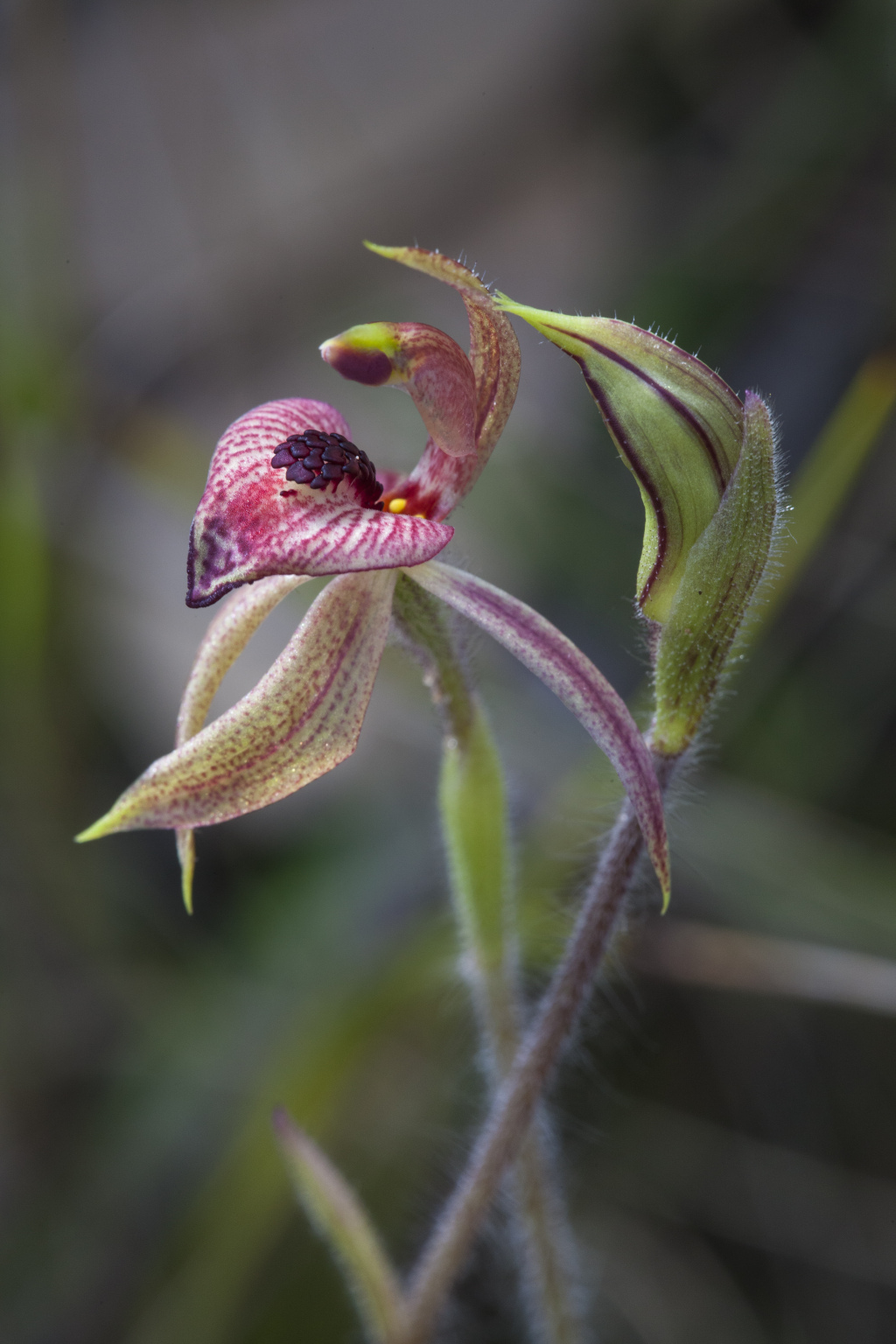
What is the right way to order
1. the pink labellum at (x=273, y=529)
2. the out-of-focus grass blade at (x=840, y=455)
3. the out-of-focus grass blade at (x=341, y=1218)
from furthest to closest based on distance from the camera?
1. the out-of-focus grass blade at (x=840, y=455)
2. the out-of-focus grass blade at (x=341, y=1218)
3. the pink labellum at (x=273, y=529)

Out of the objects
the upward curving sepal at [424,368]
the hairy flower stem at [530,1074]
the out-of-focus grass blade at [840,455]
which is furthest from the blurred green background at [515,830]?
the upward curving sepal at [424,368]

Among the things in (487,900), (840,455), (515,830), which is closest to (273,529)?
(487,900)

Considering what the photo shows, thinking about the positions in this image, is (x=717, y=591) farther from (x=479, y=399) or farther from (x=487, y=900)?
(x=487, y=900)

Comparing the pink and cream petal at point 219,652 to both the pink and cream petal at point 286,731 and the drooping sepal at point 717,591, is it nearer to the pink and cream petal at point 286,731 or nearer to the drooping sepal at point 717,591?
the pink and cream petal at point 286,731

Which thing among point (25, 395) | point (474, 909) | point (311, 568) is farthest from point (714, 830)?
point (25, 395)

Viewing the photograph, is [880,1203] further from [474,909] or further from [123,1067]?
[123,1067]
